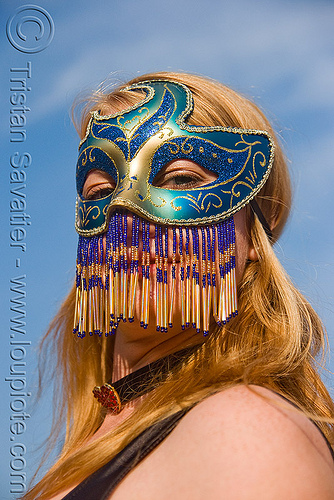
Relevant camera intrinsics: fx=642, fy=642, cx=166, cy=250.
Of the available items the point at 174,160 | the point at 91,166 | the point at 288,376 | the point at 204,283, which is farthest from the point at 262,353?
the point at 91,166

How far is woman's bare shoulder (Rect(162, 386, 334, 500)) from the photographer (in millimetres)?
1794

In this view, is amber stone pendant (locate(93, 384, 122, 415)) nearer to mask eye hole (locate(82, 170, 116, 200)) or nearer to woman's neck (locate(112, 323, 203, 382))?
woman's neck (locate(112, 323, 203, 382))

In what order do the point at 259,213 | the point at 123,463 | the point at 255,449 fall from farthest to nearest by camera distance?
the point at 259,213
the point at 123,463
the point at 255,449

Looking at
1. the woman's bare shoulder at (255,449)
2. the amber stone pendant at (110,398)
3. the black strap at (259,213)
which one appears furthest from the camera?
the black strap at (259,213)

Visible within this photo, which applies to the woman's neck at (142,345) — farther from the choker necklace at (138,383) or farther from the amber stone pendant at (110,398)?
the amber stone pendant at (110,398)

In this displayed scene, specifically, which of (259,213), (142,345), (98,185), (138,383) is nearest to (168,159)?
(98,185)

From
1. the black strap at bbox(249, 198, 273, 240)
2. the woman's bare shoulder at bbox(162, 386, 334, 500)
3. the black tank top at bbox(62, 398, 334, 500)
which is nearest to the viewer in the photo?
the woman's bare shoulder at bbox(162, 386, 334, 500)

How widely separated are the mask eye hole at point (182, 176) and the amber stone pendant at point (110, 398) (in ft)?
2.84

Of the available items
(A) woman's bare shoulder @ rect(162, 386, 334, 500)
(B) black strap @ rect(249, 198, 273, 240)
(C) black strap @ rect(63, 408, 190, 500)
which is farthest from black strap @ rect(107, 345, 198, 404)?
(B) black strap @ rect(249, 198, 273, 240)

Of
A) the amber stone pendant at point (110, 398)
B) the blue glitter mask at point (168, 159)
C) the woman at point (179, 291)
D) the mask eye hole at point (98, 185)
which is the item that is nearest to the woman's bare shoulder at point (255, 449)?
the woman at point (179, 291)

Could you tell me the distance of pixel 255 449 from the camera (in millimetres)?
1832

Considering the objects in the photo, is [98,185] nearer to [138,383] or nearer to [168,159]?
[168,159]

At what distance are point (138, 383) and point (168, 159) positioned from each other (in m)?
0.92

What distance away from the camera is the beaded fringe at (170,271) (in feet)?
8.27
